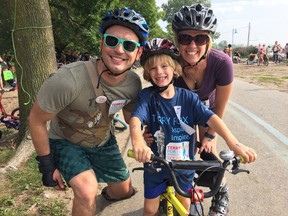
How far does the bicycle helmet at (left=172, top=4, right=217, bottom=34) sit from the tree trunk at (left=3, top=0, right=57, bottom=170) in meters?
2.77

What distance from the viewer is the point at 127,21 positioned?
286 cm

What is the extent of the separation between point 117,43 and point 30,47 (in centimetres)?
278

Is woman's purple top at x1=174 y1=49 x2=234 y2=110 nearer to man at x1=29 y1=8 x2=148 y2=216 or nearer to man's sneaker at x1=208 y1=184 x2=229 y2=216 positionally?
man at x1=29 y1=8 x2=148 y2=216

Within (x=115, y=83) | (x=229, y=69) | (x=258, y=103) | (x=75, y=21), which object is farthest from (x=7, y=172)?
(x=75, y=21)

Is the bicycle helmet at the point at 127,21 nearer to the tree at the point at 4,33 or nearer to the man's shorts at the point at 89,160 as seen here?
the man's shorts at the point at 89,160

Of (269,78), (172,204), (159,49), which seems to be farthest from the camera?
(269,78)

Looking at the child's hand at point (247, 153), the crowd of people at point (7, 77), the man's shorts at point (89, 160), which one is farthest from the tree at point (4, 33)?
the child's hand at point (247, 153)

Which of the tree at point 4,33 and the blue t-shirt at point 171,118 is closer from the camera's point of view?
the blue t-shirt at point 171,118

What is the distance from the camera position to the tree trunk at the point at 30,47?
4.94 meters

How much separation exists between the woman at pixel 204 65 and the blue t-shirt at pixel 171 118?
5.3 inches

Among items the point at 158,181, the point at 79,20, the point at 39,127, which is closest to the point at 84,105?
the point at 39,127

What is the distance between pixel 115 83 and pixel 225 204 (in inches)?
68.9

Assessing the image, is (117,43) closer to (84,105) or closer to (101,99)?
(101,99)

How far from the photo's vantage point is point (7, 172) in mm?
4516
